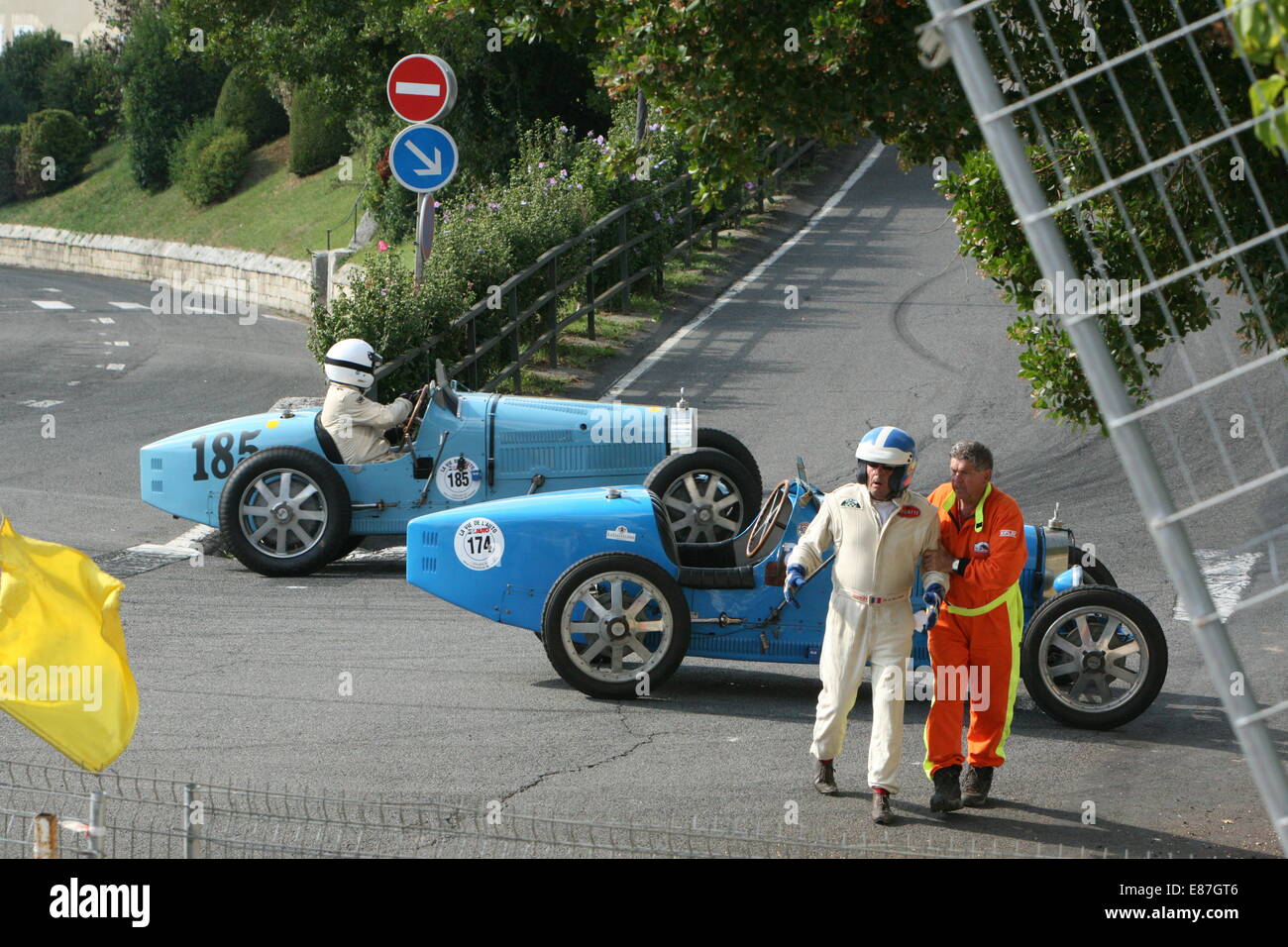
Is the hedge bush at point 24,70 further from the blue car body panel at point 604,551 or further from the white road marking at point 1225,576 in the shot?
the blue car body panel at point 604,551

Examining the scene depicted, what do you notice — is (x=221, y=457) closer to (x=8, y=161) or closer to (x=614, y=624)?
(x=614, y=624)

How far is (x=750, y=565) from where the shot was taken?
27.3 ft

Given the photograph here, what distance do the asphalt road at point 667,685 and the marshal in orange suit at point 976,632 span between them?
0.26 meters

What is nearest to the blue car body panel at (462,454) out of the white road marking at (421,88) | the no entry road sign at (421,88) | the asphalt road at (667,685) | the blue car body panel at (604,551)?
the asphalt road at (667,685)

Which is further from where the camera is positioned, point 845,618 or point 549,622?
point 549,622

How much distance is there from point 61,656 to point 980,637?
4.03 metres

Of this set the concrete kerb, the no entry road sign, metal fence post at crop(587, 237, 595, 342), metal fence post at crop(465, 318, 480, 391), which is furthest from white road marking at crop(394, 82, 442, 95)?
the concrete kerb

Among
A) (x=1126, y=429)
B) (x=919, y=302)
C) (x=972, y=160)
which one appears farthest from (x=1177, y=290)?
(x=919, y=302)

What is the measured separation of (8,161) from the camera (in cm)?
4203

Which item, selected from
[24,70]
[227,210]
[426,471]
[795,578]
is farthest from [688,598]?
[24,70]

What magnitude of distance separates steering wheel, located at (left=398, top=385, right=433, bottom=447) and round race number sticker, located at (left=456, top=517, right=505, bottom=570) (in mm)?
2755

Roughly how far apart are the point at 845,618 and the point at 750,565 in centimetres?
139

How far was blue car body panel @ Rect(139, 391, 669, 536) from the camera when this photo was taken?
1125cm
